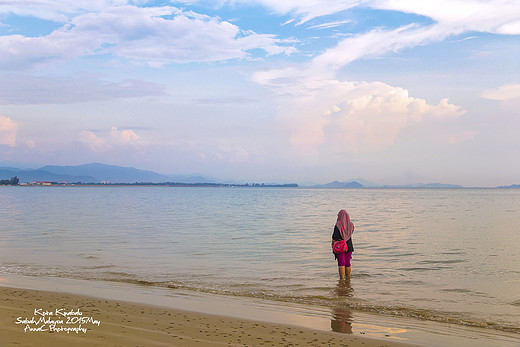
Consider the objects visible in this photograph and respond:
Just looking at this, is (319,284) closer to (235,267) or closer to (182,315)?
(235,267)

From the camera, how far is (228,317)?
942 centimetres

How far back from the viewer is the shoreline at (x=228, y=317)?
26.2 ft

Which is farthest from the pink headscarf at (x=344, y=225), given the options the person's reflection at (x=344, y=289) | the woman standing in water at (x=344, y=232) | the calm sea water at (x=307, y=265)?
the calm sea water at (x=307, y=265)

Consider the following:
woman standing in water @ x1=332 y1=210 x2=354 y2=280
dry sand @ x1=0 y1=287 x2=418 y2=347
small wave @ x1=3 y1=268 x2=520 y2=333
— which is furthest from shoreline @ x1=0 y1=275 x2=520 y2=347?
woman standing in water @ x1=332 y1=210 x2=354 y2=280

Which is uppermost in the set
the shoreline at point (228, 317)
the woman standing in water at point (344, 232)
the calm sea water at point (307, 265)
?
the woman standing in water at point (344, 232)

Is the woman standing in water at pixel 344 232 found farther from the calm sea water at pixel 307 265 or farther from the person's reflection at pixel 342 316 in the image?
the person's reflection at pixel 342 316

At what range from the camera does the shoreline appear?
7984 mm

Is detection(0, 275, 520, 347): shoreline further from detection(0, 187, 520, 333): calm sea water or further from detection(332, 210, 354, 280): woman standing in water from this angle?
detection(332, 210, 354, 280): woman standing in water

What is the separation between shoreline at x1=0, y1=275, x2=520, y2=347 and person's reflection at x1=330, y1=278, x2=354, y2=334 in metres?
0.02

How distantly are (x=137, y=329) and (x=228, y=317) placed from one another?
7.06ft

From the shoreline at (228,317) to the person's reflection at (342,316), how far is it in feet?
0.06

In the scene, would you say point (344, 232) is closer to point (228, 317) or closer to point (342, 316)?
point (342, 316)

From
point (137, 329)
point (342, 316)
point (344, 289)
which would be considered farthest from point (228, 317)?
point (344, 289)

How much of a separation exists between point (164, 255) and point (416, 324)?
13.2m
